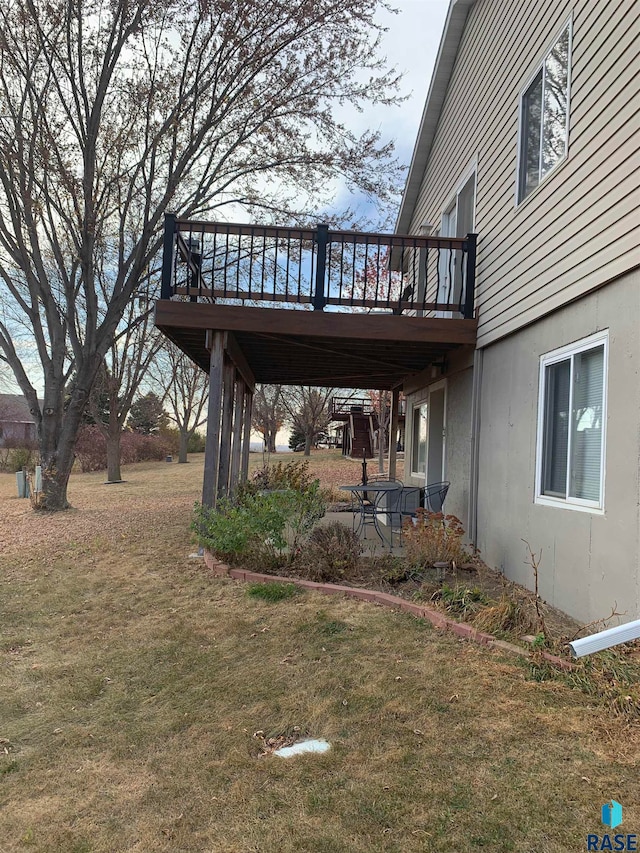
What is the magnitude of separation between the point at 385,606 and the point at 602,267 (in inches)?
120

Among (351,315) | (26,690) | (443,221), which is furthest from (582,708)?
(443,221)

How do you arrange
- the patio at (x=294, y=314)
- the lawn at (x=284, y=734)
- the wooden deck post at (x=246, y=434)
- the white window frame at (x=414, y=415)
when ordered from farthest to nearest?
the wooden deck post at (x=246, y=434)
the white window frame at (x=414, y=415)
the patio at (x=294, y=314)
the lawn at (x=284, y=734)

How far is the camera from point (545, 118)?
5.18 m

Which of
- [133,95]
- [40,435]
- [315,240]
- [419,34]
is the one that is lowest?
[40,435]

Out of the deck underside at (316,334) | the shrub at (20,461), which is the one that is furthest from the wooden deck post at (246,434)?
the shrub at (20,461)

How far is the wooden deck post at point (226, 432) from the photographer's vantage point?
7730mm

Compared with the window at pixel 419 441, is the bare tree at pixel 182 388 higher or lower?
higher

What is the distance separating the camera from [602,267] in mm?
3877

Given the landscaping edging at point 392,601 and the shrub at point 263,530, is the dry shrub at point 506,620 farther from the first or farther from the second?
the shrub at point 263,530

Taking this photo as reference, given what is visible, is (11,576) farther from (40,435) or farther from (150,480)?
(150,480)

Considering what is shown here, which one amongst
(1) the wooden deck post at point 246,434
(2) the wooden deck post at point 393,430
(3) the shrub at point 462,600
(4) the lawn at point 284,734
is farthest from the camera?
(2) the wooden deck post at point 393,430

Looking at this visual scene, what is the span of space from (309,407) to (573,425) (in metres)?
24.1

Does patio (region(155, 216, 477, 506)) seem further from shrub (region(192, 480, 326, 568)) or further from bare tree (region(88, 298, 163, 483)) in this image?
bare tree (region(88, 298, 163, 483))

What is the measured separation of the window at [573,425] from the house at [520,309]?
19 millimetres
